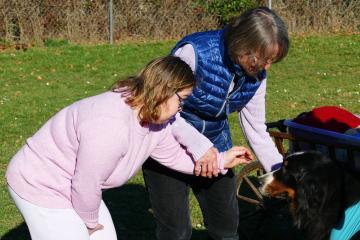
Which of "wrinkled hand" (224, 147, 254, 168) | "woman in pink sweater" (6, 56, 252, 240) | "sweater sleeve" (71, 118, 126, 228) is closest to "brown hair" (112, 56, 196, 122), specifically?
"woman in pink sweater" (6, 56, 252, 240)

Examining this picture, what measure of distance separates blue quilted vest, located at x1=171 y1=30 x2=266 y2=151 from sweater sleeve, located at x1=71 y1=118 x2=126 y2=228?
0.80 metres

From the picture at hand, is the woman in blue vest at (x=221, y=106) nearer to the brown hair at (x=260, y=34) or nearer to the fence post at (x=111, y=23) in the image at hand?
the brown hair at (x=260, y=34)

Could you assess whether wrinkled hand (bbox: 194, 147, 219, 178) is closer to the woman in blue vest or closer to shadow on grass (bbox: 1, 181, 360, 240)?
the woman in blue vest

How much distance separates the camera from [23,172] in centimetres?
316

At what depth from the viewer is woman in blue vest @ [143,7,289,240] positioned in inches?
136

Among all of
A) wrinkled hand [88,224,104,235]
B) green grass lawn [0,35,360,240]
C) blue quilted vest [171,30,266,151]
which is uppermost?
blue quilted vest [171,30,266,151]

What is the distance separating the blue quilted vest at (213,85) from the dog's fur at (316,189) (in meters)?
0.58

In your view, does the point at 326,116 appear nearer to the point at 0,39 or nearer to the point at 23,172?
the point at 23,172

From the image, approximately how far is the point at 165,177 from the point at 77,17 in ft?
39.4

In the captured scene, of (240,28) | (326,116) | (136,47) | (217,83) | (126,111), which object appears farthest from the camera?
(136,47)

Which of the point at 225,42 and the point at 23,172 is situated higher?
the point at 225,42

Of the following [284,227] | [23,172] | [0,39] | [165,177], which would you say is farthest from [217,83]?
[0,39]

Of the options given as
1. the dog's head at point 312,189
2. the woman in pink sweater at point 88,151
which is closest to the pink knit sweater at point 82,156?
the woman in pink sweater at point 88,151

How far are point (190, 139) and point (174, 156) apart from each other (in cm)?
13
